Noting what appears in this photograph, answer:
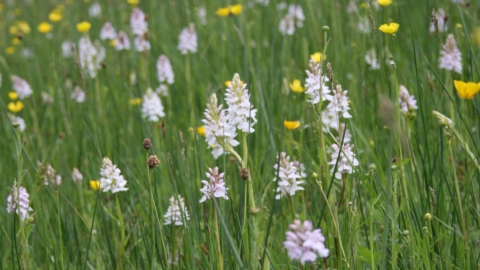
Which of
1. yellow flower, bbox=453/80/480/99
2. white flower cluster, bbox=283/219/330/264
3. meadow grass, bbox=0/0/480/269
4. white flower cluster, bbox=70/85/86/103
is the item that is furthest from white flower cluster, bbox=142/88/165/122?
white flower cluster, bbox=283/219/330/264

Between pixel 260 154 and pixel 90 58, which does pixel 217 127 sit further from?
pixel 90 58

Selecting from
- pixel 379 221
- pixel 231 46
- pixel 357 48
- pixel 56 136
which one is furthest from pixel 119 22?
pixel 379 221

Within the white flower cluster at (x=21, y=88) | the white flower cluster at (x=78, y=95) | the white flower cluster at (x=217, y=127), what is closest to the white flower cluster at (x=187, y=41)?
the white flower cluster at (x=78, y=95)

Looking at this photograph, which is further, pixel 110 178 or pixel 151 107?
pixel 151 107

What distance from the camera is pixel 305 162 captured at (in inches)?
97.4

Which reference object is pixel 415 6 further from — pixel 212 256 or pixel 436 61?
pixel 212 256

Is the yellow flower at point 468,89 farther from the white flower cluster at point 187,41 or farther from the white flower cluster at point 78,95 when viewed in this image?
the white flower cluster at point 78,95

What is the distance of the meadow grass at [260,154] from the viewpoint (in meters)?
1.57

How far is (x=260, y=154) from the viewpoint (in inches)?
103

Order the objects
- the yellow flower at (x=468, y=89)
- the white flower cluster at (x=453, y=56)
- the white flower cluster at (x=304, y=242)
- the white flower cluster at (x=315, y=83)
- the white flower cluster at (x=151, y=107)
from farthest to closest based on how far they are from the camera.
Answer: the white flower cluster at (x=151, y=107)
the white flower cluster at (x=453, y=56)
the white flower cluster at (x=315, y=83)
the yellow flower at (x=468, y=89)
the white flower cluster at (x=304, y=242)

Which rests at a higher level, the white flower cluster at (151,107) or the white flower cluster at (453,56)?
the white flower cluster at (151,107)

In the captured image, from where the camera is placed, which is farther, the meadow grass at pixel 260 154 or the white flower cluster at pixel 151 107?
the white flower cluster at pixel 151 107

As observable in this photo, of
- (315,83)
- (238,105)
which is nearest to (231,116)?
(238,105)

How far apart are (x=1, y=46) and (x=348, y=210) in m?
5.28
